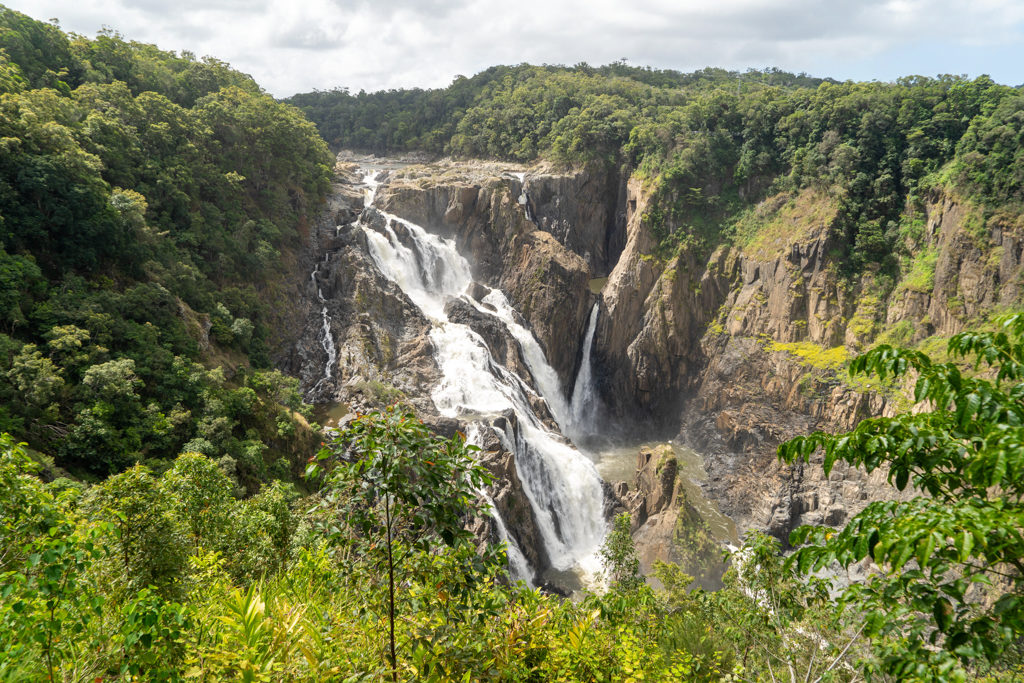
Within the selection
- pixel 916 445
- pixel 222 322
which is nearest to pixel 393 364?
pixel 222 322

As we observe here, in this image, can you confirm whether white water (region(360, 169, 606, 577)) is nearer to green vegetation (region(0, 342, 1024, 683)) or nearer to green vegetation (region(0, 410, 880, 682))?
green vegetation (region(0, 342, 1024, 683))

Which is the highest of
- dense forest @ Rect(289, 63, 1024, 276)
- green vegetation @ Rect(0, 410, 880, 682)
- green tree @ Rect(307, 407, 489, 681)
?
dense forest @ Rect(289, 63, 1024, 276)

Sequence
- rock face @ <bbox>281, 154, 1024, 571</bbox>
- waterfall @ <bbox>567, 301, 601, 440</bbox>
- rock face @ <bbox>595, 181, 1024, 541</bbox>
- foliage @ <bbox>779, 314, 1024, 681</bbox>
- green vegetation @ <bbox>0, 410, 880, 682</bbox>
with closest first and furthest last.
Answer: foliage @ <bbox>779, 314, 1024, 681</bbox> → green vegetation @ <bbox>0, 410, 880, 682</bbox> → rock face @ <bbox>281, 154, 1024, 571</bbox> → rock face @ <bbox>595, 181, 1024, 541</bbox> → waterfall @ <bbox>567, 301, 601, 440</bbox>

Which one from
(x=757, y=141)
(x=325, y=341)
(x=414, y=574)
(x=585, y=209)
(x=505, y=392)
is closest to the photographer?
(x=414, y=574)

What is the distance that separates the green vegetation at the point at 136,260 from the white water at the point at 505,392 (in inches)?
293

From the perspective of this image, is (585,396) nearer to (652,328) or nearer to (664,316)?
(652,328)

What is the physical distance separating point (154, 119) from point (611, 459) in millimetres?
33331

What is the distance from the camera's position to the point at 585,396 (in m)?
38.4

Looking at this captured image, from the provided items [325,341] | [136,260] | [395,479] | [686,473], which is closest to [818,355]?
[686,473]

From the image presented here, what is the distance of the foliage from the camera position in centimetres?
272

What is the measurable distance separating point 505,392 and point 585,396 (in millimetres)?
10155

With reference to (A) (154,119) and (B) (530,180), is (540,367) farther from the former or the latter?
(A) (154,119)

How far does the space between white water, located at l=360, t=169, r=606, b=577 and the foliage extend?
69.3ft

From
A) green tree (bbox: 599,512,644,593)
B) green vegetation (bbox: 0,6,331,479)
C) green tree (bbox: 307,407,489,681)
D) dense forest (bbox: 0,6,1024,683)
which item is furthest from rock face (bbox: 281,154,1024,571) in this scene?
green tree (bbox: 307,407,489,681)
